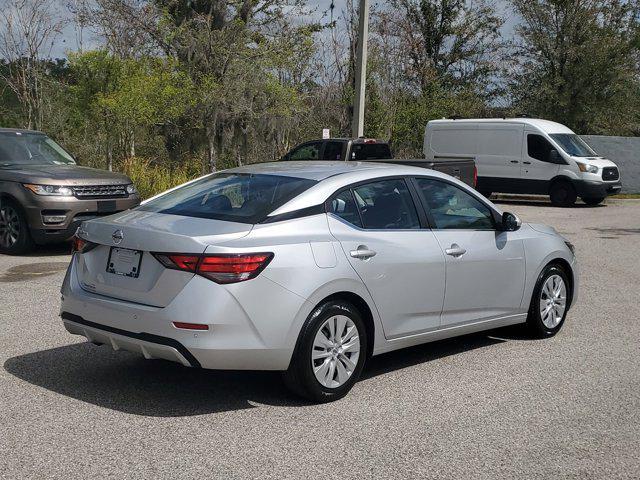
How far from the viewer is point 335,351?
18.4 feet

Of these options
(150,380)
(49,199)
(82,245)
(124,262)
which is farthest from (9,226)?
(124,262)

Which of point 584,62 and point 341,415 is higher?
point 584,62

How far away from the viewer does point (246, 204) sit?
229 inches

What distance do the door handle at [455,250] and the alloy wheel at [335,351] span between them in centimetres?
115

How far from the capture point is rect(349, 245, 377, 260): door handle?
5.75 m

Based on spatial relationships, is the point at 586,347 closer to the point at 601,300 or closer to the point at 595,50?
the point at 601,300

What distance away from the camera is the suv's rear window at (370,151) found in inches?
703

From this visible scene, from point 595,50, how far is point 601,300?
26.6m

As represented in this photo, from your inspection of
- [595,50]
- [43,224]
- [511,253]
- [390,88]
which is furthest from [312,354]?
[595,50]

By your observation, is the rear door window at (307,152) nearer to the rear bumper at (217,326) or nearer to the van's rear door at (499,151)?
the van's rear door at (499,151)

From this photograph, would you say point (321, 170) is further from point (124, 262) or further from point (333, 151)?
point (333, 151)

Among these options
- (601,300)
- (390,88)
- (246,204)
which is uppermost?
(390,88)

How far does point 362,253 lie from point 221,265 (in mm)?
1085

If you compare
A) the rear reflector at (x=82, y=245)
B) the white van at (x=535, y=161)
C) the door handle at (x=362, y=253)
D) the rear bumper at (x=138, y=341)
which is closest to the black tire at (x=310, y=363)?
the door handle at (x=362, y=253)
